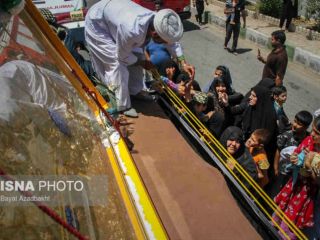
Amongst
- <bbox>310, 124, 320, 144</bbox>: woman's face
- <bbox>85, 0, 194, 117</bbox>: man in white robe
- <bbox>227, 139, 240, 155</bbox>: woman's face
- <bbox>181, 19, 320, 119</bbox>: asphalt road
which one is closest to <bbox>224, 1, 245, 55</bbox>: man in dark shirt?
<bbox>181, 19, 320, 119</bbox>: asphalt road

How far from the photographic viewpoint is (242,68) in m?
8.10

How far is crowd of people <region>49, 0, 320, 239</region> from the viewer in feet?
9.29

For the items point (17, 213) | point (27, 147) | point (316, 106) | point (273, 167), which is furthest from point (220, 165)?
point (316, 106)

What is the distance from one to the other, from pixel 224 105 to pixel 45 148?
2.73m

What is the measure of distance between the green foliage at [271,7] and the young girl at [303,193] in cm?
883

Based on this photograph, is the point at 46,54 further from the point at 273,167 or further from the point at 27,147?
the point at 273,167

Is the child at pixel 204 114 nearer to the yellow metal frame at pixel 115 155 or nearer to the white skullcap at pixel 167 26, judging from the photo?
the white skullcap at pixel 167 26

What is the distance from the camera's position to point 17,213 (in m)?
1.24

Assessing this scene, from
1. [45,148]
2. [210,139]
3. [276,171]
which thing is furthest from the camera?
[276,171]

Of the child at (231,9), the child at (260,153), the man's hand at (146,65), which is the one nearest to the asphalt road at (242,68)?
the child at (231,9)

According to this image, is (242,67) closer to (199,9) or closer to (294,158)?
(199,9)

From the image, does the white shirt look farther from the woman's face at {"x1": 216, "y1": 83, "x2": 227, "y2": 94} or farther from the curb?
the curb

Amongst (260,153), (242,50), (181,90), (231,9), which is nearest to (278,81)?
(181,90)

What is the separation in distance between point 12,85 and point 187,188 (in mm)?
1240
